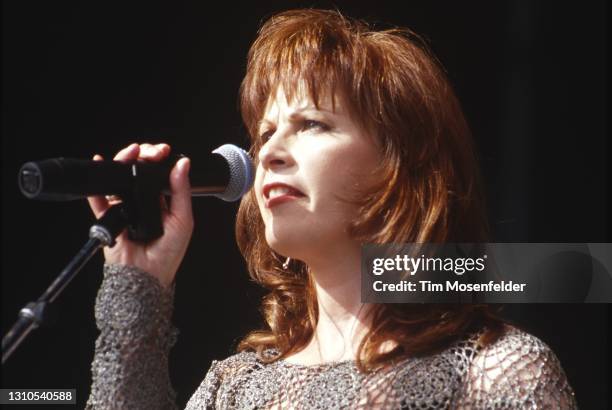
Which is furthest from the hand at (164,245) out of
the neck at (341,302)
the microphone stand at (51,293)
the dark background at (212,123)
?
the dark background at (212,123)

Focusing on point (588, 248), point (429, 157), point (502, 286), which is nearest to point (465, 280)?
point (502, 286)

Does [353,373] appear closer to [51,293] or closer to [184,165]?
[184,165]

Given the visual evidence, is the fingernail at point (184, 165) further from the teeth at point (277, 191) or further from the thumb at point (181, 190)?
the teeth at point (277, 191)

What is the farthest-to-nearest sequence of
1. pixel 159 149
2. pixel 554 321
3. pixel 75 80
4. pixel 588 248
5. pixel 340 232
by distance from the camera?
pixel 75 80, pixel 554 321, pixel 588 248, pixel 340 232, pixel 159 149

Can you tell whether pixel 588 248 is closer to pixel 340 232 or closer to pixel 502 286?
pixel 502 286

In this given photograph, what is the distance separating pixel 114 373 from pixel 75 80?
105 cm

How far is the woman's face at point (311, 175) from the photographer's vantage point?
163 cm

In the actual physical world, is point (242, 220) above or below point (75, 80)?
below

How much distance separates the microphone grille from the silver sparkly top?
18cm

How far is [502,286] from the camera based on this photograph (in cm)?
174

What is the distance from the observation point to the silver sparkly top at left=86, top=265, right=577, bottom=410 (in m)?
1.49

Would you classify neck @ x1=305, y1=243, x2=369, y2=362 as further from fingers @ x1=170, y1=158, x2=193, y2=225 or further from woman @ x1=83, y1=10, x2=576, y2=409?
fingers @ x1=170, y1=158, x2=193, y2=225

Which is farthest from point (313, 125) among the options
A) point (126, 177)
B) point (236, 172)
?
point (126, 177)

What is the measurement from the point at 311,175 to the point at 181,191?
0.25m
